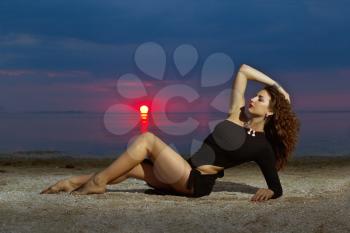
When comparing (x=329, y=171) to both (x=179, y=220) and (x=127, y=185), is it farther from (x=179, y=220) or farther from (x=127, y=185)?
(x=179, y=220)

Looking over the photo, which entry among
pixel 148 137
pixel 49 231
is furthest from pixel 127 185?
pixel 49 231

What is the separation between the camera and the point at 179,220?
4832mm

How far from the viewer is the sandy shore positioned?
15.4ft

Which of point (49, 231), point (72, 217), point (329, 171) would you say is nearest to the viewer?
point (49, 231)

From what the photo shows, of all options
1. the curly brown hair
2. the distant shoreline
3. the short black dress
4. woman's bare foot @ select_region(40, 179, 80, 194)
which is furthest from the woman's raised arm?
the distant shoreline

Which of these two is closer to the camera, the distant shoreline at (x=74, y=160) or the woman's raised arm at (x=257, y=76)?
the woman's raised arm at (x=257, y=76)

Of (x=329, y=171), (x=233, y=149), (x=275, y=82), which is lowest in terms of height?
(x=329, y=171)

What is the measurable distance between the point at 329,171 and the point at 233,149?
3.83 meters

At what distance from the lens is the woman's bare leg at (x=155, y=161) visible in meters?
5.89

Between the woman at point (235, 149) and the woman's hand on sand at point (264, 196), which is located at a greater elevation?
the woman at point (235, 149)

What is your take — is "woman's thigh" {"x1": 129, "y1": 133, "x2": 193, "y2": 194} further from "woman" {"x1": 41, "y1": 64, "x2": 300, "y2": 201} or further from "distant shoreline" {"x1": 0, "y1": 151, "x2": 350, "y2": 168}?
"distant shoreline" {"x1": 0, "y1": 151, "x2": 350, "y2": 168}

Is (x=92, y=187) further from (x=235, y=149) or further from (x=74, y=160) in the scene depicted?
(x=74, y=160)

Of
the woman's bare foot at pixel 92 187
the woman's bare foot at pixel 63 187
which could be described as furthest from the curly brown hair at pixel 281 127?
the woman's bare foot at pixel 63 187

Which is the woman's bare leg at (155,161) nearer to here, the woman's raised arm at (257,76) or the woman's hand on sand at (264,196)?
the woman's hand on sand at (264,196)
